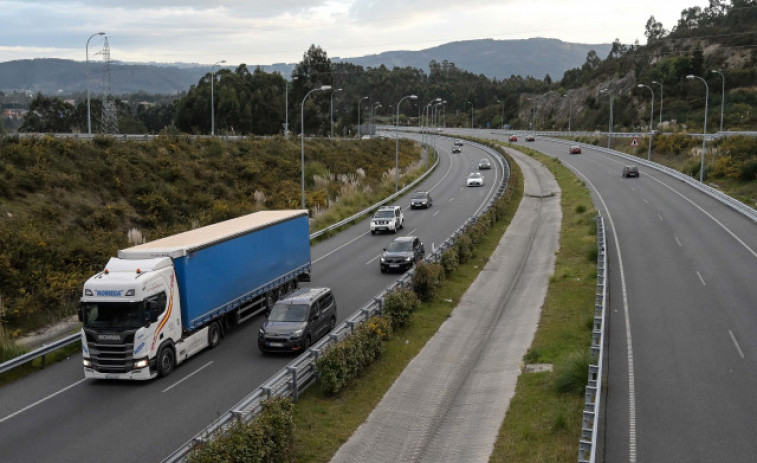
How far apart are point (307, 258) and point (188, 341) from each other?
996 cm

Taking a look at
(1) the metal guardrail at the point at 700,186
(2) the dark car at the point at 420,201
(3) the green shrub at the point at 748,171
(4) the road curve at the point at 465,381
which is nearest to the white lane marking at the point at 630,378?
(4) the road curve at the point at 465,381

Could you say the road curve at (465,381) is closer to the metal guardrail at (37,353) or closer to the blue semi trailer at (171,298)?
the blue semi trailer at (171,298)

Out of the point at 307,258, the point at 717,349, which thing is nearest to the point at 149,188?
the point at 307,258

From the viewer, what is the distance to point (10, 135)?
41969 mm

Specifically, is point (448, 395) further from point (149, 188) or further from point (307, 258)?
point (149, 188)

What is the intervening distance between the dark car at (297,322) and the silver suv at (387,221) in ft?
67.2

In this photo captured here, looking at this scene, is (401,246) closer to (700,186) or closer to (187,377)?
(187,377)

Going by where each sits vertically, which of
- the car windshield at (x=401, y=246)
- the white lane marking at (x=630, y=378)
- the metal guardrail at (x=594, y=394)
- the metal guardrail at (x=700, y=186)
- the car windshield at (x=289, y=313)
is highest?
the metal guardrail at (x=700, y=186)

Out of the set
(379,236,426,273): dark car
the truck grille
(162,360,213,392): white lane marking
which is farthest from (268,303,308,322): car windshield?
(379,236,426,273): dark car

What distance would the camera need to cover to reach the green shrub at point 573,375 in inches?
700

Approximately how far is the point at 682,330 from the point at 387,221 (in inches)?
931

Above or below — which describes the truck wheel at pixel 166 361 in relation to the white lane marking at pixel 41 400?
above

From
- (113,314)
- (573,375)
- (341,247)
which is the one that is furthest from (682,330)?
(341,247)

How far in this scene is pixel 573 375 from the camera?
708 inches
